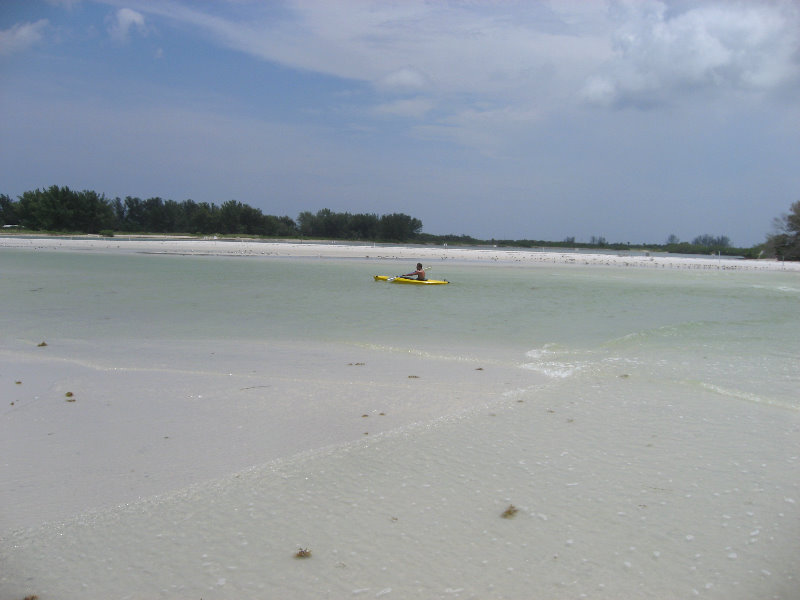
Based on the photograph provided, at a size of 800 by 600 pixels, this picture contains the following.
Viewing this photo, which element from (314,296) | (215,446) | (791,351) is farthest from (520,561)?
(314,296)

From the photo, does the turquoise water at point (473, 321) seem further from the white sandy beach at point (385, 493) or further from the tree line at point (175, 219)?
the tree line at point (175, 219)

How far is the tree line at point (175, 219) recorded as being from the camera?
244ft

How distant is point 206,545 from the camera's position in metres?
3.46

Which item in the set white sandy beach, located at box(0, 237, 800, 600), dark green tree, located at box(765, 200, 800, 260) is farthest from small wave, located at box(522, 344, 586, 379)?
dark green tree, located at box(765, 200, 800, 260)

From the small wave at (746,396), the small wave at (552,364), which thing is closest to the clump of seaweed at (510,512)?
the small wave at (552,364)

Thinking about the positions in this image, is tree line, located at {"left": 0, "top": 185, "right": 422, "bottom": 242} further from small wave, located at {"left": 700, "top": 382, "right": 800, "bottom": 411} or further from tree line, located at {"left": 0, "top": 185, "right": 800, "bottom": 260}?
small wave, located at {"left": 700, "top": 382, "right": 800, "bottom": 411}

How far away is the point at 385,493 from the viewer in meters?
4.15

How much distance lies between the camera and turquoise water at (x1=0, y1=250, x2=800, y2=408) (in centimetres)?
891

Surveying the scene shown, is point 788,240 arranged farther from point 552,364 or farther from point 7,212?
point 7,212

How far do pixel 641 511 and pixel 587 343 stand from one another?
23.0 ft

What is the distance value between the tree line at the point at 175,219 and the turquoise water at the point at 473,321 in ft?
193

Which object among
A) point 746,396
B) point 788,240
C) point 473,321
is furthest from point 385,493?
point 788,240

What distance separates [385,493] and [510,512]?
0.86m

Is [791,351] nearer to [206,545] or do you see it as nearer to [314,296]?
[206,545]
